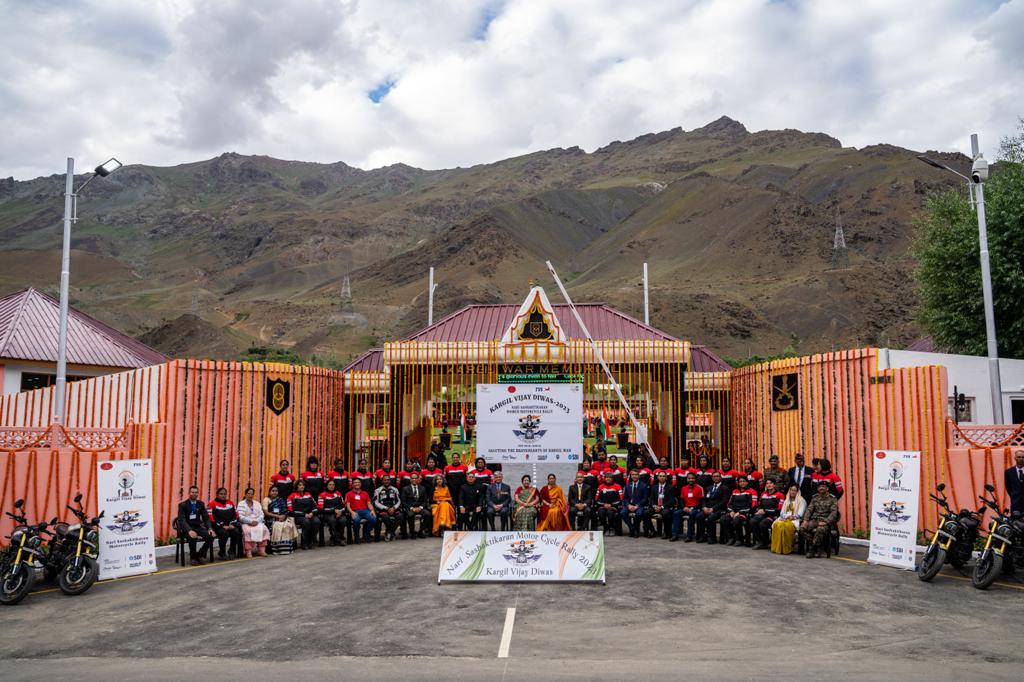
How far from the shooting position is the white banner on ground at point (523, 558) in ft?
34.4

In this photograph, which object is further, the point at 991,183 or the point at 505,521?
the point at 991,183

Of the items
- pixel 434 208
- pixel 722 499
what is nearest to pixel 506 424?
pixel 722 499

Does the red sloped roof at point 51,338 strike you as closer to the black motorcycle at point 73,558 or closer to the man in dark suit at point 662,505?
the black motorcycle at point 73,558

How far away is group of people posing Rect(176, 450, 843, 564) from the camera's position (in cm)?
1288

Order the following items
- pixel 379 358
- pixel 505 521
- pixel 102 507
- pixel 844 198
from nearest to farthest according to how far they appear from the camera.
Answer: pixel 102 507
pixel 505 521
pixel 379 358
pixel 844 198

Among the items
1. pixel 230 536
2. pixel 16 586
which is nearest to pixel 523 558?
pixel 230 536

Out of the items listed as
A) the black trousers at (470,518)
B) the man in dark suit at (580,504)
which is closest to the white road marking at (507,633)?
the black trousers at (470,518)

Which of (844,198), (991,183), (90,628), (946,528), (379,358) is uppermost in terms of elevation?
(844,198)

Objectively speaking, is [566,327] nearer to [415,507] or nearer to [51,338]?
[415,507]

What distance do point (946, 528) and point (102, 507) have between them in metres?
11.8

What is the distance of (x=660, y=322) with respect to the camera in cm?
6781

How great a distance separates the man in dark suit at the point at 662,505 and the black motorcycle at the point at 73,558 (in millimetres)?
8918

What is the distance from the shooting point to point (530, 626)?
8570mm

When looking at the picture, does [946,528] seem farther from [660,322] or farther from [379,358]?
[660,322]
